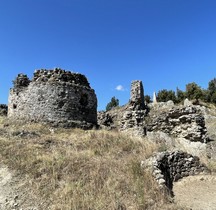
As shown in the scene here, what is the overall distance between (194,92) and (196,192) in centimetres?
2961

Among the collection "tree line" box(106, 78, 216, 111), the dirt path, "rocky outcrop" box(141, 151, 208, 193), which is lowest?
the dirt path

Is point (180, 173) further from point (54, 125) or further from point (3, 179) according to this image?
point (54, 125)

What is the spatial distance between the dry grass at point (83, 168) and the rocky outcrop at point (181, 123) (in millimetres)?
3616

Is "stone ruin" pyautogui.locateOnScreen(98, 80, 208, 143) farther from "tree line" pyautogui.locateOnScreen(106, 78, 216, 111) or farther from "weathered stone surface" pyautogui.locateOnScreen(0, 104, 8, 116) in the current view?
"tree line" pyautogui.locateOnScreen(106, 78, 216, 111)

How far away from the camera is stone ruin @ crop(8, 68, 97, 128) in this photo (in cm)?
1439

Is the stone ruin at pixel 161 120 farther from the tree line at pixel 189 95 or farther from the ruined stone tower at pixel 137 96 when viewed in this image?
the tree line at pixel 189 95

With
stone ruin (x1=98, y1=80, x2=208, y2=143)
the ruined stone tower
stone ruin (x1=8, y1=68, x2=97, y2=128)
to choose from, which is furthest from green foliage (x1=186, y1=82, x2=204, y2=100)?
stone ruin (x1=8, y1=68, x2=97, y2=128)

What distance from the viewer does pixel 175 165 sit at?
9.42 metres

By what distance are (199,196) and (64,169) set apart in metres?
4.17

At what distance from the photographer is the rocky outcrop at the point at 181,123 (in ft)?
44.9

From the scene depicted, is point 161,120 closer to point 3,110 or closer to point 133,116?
point 133,116

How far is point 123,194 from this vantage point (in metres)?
7.02

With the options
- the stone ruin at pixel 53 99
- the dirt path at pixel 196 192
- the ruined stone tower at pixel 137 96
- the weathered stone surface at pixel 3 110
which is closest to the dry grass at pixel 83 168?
the dirt path at pixel 196 192

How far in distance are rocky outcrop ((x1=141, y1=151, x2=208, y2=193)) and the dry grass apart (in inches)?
22.1
